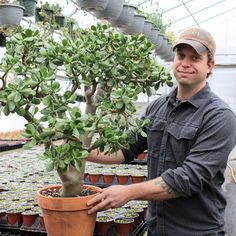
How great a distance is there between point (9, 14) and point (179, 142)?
2.49 metres

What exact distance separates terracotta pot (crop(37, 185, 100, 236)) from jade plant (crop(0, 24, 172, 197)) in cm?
11

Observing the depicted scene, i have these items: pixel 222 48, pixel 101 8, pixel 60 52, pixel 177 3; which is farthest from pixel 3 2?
pixel 222 48

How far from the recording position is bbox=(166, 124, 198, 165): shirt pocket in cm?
157

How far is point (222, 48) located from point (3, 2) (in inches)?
401

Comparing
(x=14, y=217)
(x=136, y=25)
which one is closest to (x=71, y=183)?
(x=14, y=217)

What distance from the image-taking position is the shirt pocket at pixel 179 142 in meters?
1.57

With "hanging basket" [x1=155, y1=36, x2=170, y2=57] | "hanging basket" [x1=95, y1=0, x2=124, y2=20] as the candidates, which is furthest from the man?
"hanging basket" [x1=155, y1=36, x2=170, y2=57]

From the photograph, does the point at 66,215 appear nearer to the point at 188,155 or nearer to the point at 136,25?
the point at 188,155

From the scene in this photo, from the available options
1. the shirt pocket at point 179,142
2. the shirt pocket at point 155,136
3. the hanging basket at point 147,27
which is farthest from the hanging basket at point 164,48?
the shirt pocket at point 179,142

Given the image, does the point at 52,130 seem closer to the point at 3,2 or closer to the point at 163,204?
the point at 163,204

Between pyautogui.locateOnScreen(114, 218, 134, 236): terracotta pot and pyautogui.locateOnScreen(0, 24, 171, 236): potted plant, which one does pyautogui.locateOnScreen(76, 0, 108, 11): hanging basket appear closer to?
pyautogui.locateOnScreen(0, 24, 171, 236): potted plant

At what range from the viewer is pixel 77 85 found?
1.73m

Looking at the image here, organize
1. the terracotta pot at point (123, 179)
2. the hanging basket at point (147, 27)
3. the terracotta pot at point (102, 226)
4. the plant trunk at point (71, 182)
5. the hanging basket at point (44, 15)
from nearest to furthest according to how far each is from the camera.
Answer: the plant trunk at point (71, 182)
the terracotta pot at point (102, 226)
the terracotta pot at point (123, 179)
the hanging basket at point (44, 15)
the hanging basket at point (147, 27)

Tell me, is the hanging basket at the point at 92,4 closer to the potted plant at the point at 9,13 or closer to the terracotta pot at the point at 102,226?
the potted plant at the point at 9,13
